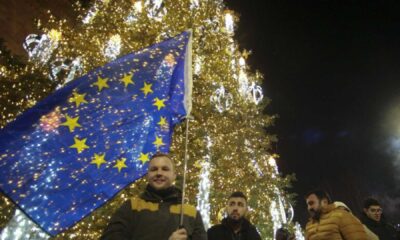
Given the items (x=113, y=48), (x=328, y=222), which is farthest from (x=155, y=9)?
(x=328, y=222)

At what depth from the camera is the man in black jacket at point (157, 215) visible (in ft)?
8.74

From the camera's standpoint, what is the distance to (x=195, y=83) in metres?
10.6

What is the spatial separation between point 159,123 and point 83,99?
0.89m

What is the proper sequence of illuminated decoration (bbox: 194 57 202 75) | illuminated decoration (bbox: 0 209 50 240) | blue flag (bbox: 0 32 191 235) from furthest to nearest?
illuminated decoration (bbox: 194 57 202 75) → illuminated decoration (bbox: 0 209 50 240) → blue flag (bbox: 0 32 191 235)

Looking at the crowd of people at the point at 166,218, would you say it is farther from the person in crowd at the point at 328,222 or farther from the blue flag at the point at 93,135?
the blue flag at the point at 93,135

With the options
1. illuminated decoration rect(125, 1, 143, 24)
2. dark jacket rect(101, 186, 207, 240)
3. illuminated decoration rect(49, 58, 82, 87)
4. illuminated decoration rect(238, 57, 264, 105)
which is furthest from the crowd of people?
illuminated decoration rect(238, 57, 264, 105)

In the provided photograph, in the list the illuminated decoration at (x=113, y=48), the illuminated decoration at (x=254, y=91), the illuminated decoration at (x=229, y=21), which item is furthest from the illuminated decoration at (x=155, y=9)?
the illuminated decoration at (x=254, y=91)


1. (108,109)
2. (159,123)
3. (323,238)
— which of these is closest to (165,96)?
(159,123)

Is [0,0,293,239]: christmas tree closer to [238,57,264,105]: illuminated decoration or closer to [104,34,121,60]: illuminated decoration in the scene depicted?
[104,34,121,60]: illuminated decoration

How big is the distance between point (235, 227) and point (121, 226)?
2425 millimetres

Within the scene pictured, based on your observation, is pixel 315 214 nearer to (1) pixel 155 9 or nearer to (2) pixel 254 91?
(1) pixel 155 9

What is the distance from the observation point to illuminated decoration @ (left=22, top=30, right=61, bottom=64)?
974 cm

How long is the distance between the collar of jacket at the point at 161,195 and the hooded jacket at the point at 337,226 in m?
2.04

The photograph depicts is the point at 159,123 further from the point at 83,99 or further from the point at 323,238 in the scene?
the point at 323,238
